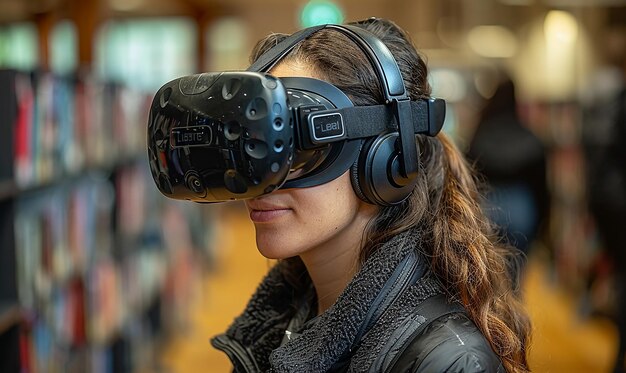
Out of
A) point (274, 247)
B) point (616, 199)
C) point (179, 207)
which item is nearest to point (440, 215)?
point (274, 247)

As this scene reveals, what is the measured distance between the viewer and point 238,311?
6.21m

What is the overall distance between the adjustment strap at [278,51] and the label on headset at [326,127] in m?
0.13

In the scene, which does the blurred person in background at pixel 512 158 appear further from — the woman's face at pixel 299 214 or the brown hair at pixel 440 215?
the woman's face at pixel 299 214

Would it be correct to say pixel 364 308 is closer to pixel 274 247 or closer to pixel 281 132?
pixel 274 247

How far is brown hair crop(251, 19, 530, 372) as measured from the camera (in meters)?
1.18

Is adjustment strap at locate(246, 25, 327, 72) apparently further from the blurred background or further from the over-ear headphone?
the blurred background

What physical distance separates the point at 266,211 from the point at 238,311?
5.11 m

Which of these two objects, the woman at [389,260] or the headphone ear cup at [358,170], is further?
the headphone ear cup at [358,170]

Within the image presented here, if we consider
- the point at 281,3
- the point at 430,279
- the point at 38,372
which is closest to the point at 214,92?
the point at 430,279

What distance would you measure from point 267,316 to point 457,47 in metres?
9.74

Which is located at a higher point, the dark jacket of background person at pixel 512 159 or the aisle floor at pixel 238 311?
the dark jacket of background person at pixel 512 159

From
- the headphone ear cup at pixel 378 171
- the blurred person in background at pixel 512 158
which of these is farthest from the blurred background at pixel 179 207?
the headphone ear cup at pixel 378 171

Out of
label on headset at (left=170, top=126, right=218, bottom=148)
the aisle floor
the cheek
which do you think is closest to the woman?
the cheek

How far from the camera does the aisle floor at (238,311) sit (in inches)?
192
